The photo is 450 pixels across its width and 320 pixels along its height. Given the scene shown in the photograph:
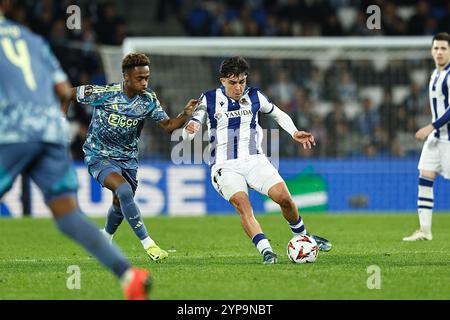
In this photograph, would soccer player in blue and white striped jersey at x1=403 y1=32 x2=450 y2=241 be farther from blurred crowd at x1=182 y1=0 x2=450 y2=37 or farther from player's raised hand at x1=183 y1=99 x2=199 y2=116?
blurred crowd at x1=182 y1=0 x2=450 y2=37

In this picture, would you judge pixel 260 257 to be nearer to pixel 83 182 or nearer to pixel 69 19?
pixel 83 182

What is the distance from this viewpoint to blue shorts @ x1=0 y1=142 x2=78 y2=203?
6863 mm

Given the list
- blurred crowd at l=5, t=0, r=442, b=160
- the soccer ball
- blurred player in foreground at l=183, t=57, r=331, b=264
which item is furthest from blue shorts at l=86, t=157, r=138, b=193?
blurred crowd at l=5, t=0, r=442, b=160

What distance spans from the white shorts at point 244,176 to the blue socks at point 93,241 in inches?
127

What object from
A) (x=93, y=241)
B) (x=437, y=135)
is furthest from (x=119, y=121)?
(x=437, y=135)

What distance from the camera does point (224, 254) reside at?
36.3ft

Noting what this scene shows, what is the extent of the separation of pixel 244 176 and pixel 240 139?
393 mm

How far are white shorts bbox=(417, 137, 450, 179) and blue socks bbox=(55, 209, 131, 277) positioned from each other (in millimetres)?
6613

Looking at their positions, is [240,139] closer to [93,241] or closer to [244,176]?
[244,176]

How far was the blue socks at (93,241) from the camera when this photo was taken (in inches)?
273

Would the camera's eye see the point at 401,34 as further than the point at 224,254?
Yes

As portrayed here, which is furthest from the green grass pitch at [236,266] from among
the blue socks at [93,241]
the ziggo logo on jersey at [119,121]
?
the ziggo logo on jersey at [119,121]

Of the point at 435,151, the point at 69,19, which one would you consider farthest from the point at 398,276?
the point at 69,19
